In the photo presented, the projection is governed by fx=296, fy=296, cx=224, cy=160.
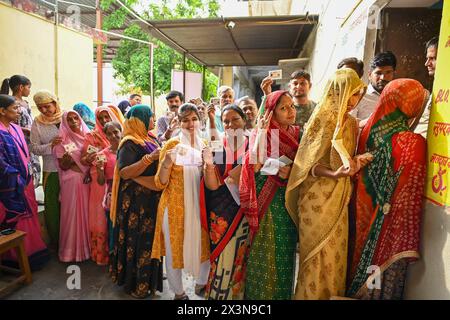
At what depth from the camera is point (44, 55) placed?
7.13 meters

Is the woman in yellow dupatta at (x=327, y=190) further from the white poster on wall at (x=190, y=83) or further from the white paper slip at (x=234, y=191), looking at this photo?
the white poster on wall at (x=190, y=83)

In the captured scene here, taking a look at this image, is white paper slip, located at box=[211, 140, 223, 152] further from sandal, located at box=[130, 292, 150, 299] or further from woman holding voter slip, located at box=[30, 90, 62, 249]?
woman holding voter slip, located at box=[30, 90, 62, 249]

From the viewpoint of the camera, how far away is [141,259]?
2523mm

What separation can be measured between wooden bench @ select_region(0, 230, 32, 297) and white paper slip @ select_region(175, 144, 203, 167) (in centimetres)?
168

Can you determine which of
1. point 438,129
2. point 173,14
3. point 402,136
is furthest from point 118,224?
point 173,14

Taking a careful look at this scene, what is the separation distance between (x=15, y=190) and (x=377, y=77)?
3.41m

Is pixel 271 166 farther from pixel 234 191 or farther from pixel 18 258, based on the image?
pixel 18 258

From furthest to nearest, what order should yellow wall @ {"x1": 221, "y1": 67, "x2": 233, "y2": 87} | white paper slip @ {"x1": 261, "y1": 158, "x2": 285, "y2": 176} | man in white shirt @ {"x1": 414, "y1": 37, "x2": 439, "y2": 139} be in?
yellow wall @ {"x1": 221, "y1": 67, "x2": 233, "y2": 87}
man in white shirt @ {"x1": 414, "y1": 37, "x2": 439, "y2": 139}
white paper slip @ {"x1": 261, "y1": 158, "x2": 285, "y2": 176}

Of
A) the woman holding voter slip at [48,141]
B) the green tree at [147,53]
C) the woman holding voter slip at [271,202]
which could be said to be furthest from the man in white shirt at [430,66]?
the green tree at [147,53]

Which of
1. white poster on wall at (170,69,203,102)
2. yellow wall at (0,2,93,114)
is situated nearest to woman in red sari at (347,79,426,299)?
yellow wall at (0,2,93,114)

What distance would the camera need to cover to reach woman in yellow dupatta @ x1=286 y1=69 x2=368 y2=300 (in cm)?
174

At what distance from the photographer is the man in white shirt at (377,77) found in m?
2.35

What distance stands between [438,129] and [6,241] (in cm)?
328

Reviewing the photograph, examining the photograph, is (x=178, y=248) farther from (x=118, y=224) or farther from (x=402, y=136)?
(x=402, y=136)
